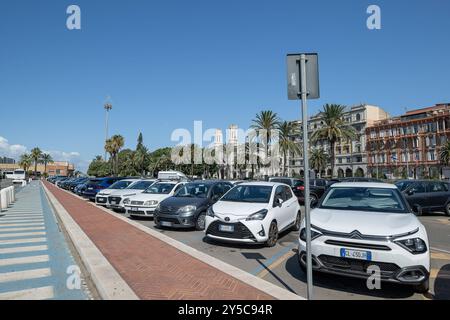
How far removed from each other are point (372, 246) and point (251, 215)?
3.31 meters

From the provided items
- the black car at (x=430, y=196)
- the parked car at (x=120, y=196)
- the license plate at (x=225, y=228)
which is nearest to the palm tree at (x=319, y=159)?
the black car at (x=430, y=196)

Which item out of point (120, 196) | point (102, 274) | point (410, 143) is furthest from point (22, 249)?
point (410, 143)

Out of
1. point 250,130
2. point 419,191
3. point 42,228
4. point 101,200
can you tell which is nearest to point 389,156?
point 250,130

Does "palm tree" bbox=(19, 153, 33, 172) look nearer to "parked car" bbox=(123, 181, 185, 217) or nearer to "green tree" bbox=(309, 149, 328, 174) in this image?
"green tree" bbox=(309, 149, 328, 174)

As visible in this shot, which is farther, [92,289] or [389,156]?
[389,156]

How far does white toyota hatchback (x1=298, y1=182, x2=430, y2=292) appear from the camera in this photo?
175 inches

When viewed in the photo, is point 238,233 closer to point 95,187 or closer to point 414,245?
point 414,245

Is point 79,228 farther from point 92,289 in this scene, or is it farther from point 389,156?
point 389,156

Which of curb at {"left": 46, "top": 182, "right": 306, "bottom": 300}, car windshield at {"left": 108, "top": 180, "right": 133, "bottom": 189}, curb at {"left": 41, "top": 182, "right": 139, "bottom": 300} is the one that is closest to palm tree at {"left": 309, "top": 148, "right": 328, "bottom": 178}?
car windshield at {"left": 108, "top": 180, "right": 133, "bottom": 189}

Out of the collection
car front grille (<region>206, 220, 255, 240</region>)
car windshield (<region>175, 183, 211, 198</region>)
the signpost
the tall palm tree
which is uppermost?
the tall palm tree

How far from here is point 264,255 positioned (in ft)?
23.8

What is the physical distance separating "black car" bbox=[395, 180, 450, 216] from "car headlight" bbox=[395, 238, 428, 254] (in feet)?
37.5
